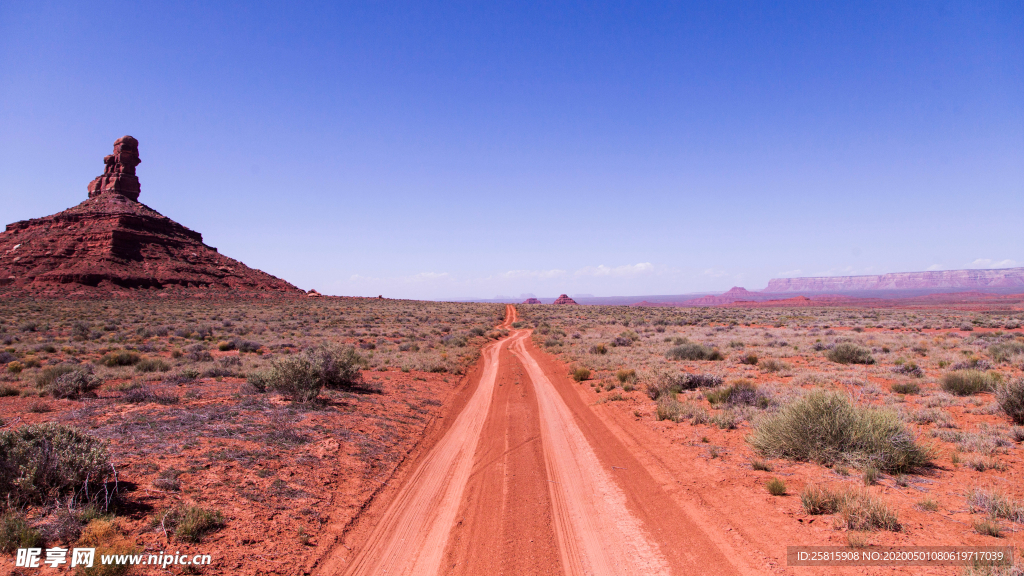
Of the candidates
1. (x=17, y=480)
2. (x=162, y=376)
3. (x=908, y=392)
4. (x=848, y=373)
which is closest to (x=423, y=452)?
(x=17, y=480)

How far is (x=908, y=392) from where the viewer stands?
41.6 ft

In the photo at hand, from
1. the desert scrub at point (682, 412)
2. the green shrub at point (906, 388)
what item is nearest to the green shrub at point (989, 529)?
the desert scrub at point (682, 412)

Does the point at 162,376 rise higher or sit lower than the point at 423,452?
higher

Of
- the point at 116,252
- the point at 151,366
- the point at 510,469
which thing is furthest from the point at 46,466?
the point at 116,252

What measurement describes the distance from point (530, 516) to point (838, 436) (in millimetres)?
5984

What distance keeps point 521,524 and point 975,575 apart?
4.83 metres

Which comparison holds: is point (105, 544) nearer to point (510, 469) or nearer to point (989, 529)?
point (510, 469)

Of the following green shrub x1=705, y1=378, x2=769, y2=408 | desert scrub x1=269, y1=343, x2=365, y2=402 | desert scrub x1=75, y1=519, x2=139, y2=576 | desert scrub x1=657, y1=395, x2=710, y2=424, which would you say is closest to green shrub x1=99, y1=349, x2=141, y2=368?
desert scrub x1=269, y1=343, x2=365, y2=402

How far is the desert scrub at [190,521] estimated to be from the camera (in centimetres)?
492

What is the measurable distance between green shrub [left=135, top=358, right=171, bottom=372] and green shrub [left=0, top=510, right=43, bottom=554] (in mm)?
13704

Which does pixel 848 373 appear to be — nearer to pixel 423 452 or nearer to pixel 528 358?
pixel 528 358

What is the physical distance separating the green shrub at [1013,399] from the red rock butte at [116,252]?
83199mm

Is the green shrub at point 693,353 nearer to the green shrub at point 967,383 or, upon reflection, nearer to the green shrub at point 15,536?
the green shrub at point 967,383

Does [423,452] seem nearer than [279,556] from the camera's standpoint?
No
